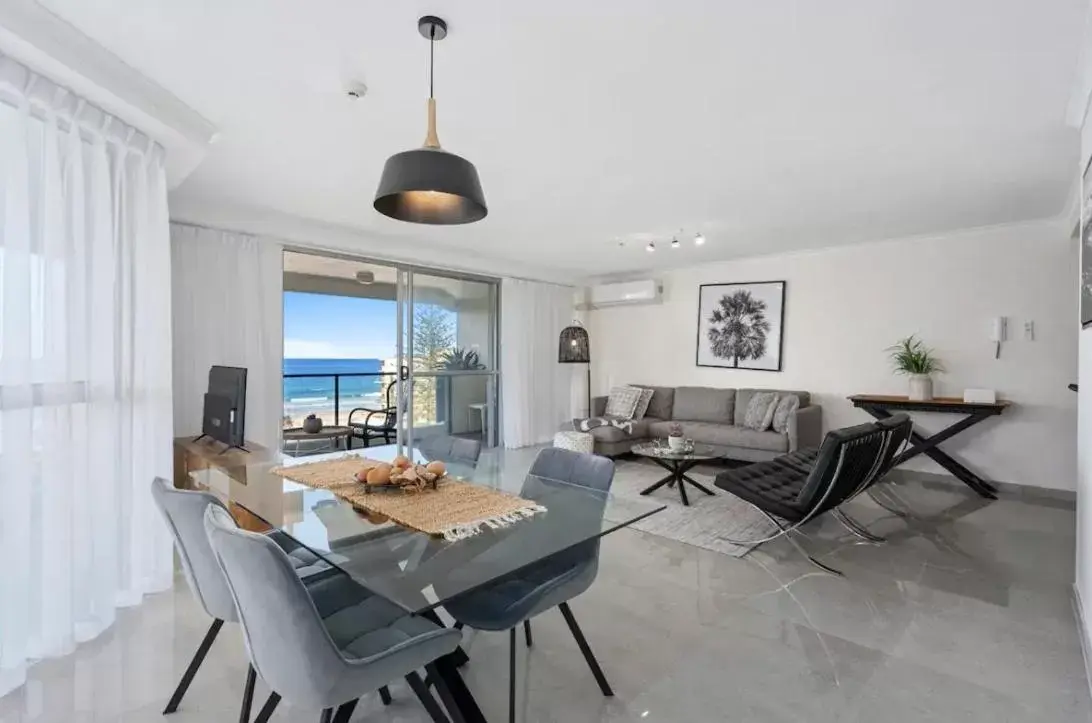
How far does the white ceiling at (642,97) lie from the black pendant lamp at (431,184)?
0.37 m

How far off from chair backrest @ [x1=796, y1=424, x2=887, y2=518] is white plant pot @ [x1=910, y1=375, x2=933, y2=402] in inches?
86.5

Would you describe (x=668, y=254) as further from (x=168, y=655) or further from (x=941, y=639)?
(x=168, y=655)

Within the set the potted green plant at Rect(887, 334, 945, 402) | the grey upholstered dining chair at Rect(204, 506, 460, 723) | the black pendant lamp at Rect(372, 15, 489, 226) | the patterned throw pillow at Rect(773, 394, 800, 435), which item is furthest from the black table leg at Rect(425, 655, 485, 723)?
the potted green plant at Rect(887, 334, 945, 402)

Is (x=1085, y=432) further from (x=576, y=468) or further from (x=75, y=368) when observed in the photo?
(x=75, y=368)

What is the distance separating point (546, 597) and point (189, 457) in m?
2.88

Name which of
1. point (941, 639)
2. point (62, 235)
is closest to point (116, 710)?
point (62, 235)

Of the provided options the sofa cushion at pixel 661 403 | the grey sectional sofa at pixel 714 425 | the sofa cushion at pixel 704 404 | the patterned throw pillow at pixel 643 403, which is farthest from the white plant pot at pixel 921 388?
the patterned throw pillow at pixel 643 403

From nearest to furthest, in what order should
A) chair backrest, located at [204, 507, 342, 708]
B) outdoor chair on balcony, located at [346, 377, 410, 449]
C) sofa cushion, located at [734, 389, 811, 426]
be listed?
chair backrest, located at [204, 507, 342, 708]
sofa cushion, located at [734, 389, 811, 426]
outdoor chair on balcony, located at [346, 377, 410, 449]

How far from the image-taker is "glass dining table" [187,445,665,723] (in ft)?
4.41

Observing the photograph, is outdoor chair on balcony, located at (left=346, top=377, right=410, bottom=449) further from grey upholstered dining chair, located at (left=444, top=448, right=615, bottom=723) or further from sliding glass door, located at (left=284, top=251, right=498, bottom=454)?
grey upholstered dining chair, located at (left=444, top=448, right=615, bottom=723)

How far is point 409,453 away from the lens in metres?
2.89

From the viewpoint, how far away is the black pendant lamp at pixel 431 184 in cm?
163

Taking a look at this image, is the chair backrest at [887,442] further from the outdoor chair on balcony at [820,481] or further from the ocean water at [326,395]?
the ocean water at [326,395]

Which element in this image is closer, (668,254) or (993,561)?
(993,561)
